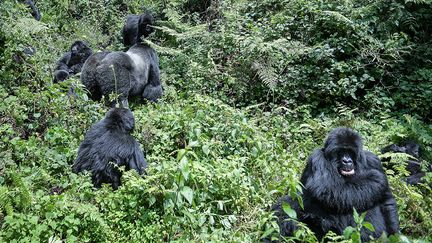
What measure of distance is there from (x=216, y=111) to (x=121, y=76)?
1619 mm

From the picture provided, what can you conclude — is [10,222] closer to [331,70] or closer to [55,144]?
[55,144]

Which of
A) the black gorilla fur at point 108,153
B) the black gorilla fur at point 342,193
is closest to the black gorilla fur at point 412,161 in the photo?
the black gorilla fur at point 342,193

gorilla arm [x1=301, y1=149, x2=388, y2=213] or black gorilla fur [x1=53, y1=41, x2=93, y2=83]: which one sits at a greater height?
gorilla arm [x1=301, y1=149, x2=388, y2=213]

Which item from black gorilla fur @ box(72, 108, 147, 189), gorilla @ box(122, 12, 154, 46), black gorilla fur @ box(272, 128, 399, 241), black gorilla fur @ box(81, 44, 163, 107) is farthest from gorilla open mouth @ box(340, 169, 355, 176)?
gorilla @ box(122, 12, 154, 46)

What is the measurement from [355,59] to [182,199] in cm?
471

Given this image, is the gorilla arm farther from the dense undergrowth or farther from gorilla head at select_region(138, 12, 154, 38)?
gorilla head at select_region(138, 12, 154, 38)

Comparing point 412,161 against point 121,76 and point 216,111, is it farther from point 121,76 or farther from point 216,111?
point 121,76

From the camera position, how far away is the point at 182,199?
3.77 metres

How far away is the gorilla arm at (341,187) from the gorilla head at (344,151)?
0.05 m

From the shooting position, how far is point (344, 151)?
12.8ft

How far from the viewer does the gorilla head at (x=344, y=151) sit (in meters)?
3.86

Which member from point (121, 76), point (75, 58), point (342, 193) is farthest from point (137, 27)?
point (342, 193)

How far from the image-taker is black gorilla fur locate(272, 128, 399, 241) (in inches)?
149

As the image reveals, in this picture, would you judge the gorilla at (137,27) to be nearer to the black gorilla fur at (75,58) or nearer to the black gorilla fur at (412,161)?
the black gorilla fur at (75,58)
